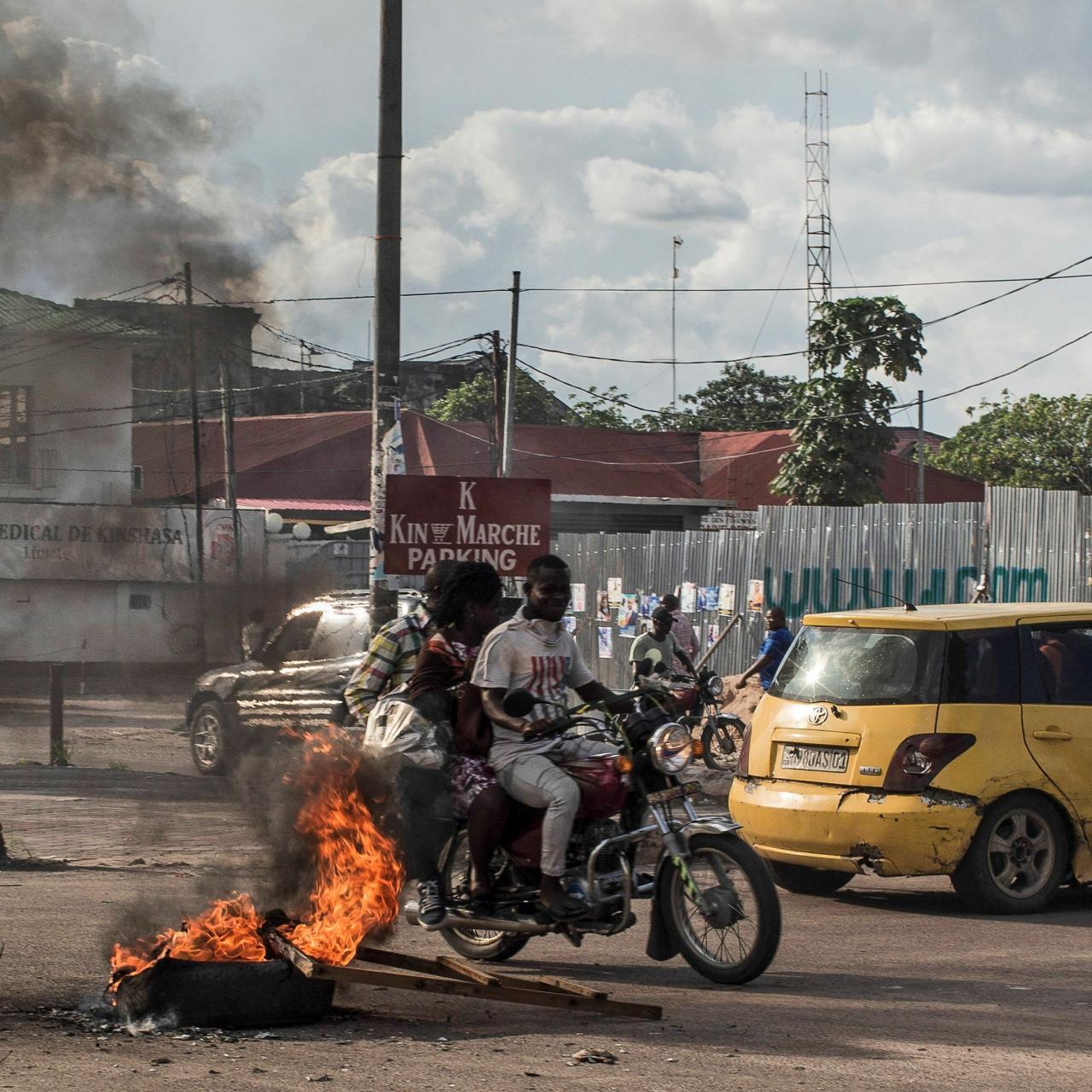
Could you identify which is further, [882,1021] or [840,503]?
[840,503]

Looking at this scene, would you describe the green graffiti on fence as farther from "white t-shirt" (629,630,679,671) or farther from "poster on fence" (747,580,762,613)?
"white t-shirt" (629,630,679,671)

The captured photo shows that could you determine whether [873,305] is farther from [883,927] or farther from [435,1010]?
[435,1010]

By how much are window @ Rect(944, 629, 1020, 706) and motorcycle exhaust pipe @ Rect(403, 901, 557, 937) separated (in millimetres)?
3052

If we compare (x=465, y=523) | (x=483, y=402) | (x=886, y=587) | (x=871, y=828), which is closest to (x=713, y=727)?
(x=886, y=587)

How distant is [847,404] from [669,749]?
85.1ft

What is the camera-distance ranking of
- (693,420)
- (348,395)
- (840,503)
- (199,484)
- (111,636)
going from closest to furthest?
(199,484) < (111,636) < (840,503) < (348,395) < (693,420)

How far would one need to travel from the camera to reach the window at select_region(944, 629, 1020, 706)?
8.46 metres

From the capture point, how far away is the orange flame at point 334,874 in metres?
6.00

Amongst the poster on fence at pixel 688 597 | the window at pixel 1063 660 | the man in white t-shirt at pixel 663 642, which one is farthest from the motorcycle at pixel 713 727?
the window at pixel 1063 660

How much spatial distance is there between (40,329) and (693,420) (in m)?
53.2

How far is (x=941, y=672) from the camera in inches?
334

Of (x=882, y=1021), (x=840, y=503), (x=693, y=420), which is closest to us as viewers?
(x=882, y=1021)

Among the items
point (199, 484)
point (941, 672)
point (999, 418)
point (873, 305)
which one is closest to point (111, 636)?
point (199, 484)

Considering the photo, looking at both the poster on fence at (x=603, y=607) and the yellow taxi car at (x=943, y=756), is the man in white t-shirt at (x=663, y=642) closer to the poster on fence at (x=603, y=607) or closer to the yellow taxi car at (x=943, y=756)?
the yellow taxi car at (x=943, y=756)
